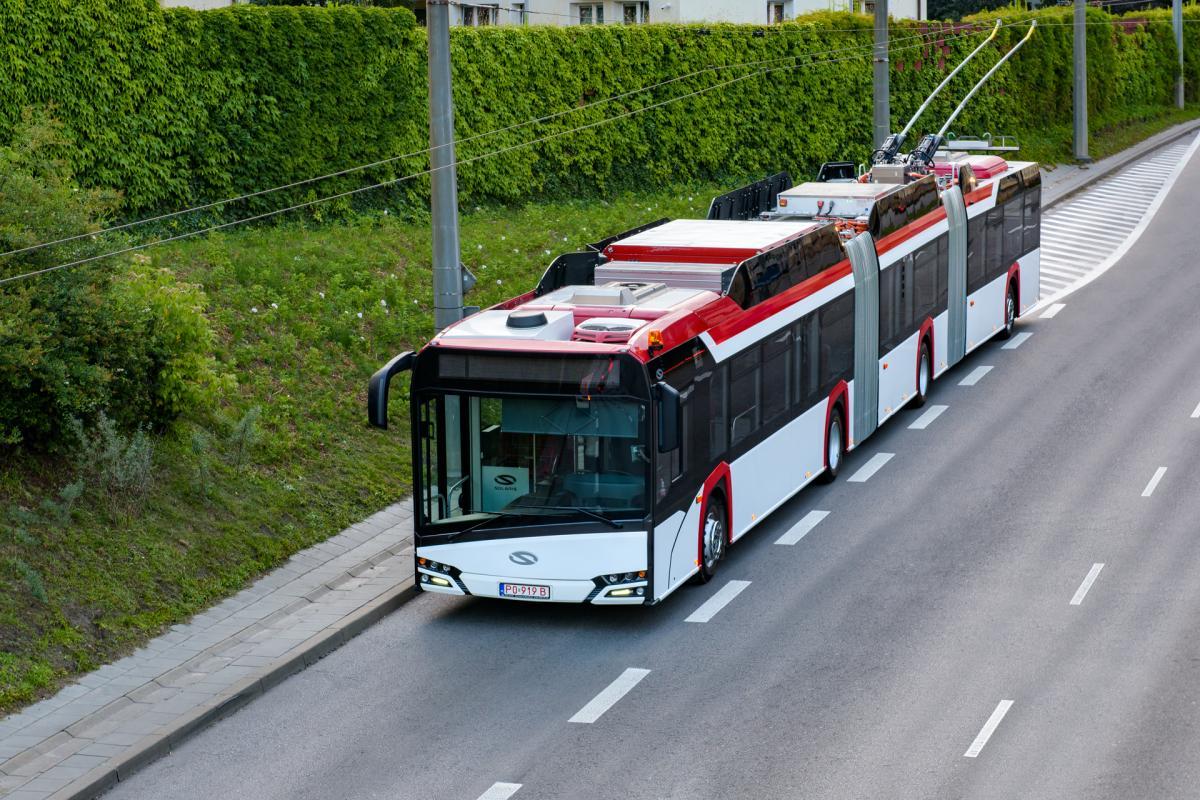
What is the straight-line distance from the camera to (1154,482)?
1961 centimetres

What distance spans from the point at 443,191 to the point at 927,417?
8.69m

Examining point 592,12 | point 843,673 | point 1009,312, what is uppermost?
point 592,12

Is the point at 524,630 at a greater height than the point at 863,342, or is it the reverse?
the point at 863,342

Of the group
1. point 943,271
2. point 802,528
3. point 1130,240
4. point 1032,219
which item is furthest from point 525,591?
point 1130,240

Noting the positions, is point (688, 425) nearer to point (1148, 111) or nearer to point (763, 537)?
point (763, 537)

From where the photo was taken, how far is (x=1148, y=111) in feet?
193

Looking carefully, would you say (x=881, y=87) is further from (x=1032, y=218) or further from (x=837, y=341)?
(x=837, y=341)

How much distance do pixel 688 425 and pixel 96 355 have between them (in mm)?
5950

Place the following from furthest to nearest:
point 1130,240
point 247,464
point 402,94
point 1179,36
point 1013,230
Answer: point 1179,36 → point 1130,240 → point 402,94 → point 1013,230 → point 247,464

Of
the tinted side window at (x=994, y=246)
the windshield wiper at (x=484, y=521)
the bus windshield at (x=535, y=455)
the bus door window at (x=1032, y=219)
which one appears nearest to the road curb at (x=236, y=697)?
the windshield wiper at (x=484, y=521)

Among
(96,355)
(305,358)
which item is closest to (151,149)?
(305,358)

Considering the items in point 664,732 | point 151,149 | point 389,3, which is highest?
point 389,3

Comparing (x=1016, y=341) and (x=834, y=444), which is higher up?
(x=1016, y=341)

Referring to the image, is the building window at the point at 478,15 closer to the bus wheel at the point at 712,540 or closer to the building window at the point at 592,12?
A: the building window at the point at 592,12
